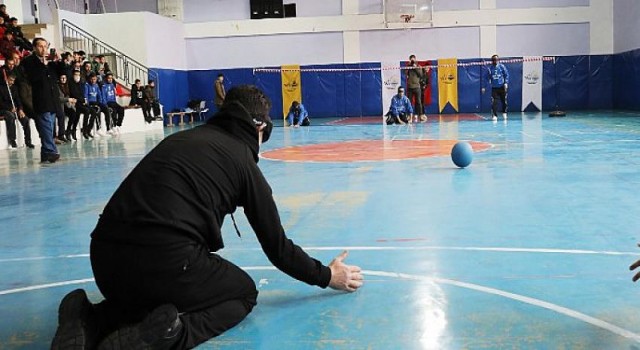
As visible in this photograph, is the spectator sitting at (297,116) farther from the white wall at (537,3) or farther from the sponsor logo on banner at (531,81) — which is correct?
the white wall at (537,3)

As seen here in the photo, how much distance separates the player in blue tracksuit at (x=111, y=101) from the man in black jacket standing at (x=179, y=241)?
19.7 meters

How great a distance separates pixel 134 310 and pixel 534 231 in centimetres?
362

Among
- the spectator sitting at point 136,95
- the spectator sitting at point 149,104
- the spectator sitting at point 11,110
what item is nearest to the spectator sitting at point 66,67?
the spectator sitting at point 11,110

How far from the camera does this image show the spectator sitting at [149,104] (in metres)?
26.7

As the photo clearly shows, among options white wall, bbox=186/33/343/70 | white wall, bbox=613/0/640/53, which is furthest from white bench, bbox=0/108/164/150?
white wall, bbox=613/0/640/53

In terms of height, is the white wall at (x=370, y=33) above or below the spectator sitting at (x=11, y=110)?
above

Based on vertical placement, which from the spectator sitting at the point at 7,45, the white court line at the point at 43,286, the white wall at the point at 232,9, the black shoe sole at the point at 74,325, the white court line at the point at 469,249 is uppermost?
the white wall at the point at 232,9

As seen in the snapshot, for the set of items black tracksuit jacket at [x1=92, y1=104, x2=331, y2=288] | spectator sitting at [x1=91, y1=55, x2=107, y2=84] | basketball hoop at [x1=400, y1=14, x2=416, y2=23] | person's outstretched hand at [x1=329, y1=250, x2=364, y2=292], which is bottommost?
person's outstretched hand at [x1=329, y1=250, x2=364, y2=292]

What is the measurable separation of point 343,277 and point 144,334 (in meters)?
1.38

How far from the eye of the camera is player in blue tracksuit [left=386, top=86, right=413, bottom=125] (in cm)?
2405

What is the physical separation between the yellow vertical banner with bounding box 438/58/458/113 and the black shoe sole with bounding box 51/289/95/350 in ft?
97.2

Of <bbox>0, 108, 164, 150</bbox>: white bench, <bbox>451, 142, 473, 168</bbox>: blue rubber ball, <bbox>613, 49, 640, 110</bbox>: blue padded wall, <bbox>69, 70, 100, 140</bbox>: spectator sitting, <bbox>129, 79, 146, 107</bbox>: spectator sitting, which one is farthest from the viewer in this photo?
<bbox>613, 49, 640, 110</bbox>: blue padded wall

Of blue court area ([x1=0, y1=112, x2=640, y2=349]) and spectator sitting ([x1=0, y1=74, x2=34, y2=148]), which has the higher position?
spectator sitting ([x1=0, y1=74, x2=34, y2=148])

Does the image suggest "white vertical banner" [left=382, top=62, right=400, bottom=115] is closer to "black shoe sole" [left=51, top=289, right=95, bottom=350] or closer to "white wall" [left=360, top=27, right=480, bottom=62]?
"white wall" [left=360, top=27, right=480, bottom=62]
